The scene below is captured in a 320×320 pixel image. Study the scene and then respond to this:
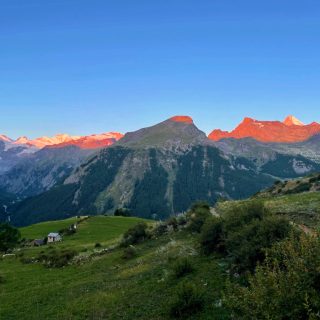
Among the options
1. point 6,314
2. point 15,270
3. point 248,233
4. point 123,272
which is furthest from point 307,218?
point 15,270

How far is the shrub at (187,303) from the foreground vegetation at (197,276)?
62 millimetres

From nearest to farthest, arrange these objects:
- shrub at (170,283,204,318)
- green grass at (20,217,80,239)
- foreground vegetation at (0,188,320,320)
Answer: foreground vegetation at (0,188,320,320) → shrub at (170,283,204,318) → green grass at (20,217,80,239)

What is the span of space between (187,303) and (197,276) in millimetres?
7078

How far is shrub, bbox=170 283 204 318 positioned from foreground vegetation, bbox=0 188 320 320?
0.06 metres

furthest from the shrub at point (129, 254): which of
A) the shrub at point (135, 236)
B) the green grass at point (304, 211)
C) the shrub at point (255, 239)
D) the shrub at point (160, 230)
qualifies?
the shrub at point (255, 239)

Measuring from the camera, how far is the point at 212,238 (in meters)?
39.4

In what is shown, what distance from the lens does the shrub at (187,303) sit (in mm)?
24453

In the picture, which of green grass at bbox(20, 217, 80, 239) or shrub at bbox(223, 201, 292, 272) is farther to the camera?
green grass at bbox(20, 217, 80, 239)

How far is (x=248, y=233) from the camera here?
29.6 metres

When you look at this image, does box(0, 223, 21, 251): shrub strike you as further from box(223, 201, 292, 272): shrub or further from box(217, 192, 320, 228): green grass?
box(223, 201, 292, 272): shrub

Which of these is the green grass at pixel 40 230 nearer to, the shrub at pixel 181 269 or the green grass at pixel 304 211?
the green grass at pixel 304 211

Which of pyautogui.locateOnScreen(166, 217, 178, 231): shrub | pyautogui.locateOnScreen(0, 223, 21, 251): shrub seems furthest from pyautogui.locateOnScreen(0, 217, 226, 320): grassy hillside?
pyautogui.locateOnScreen(0, 223, 21, 251): shrub

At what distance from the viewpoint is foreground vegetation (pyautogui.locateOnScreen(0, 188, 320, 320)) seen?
639 inches

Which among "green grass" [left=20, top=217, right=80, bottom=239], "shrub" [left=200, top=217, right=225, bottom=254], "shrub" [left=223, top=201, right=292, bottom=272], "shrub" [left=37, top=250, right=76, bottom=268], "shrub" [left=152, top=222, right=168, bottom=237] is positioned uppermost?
"shrub" [left=223, top=201, right=292, bottom=272]
